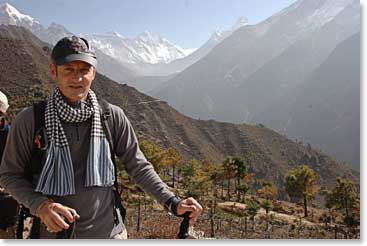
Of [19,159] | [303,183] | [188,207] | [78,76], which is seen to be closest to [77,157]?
[19,159]

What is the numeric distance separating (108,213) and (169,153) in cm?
3223

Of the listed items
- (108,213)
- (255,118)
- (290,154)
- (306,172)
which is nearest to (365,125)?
(108,213)

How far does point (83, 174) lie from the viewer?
52.4 inches

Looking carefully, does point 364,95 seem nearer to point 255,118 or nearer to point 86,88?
point 86,88

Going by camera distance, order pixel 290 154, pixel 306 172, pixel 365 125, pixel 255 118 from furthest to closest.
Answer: pixel 255 118 < pixel 290 154 < pixel 306 172 < pixel 365 125

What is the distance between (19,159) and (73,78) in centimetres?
33

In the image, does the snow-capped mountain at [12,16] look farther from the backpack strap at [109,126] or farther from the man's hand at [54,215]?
the man's hand at [54,215]

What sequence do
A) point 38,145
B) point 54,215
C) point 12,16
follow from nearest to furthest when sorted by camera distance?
1. point 54,215
2. point 38,145
3. point 12,16

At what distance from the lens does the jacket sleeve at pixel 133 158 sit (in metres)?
1.36

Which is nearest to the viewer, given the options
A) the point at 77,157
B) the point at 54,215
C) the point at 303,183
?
the point at 54,215

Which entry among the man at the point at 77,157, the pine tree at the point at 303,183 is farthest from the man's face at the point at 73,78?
the pine tree at the point at 303,183

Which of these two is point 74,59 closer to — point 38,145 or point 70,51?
point 70,51

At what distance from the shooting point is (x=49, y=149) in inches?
49.3

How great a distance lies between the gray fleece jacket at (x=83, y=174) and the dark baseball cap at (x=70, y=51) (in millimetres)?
202
